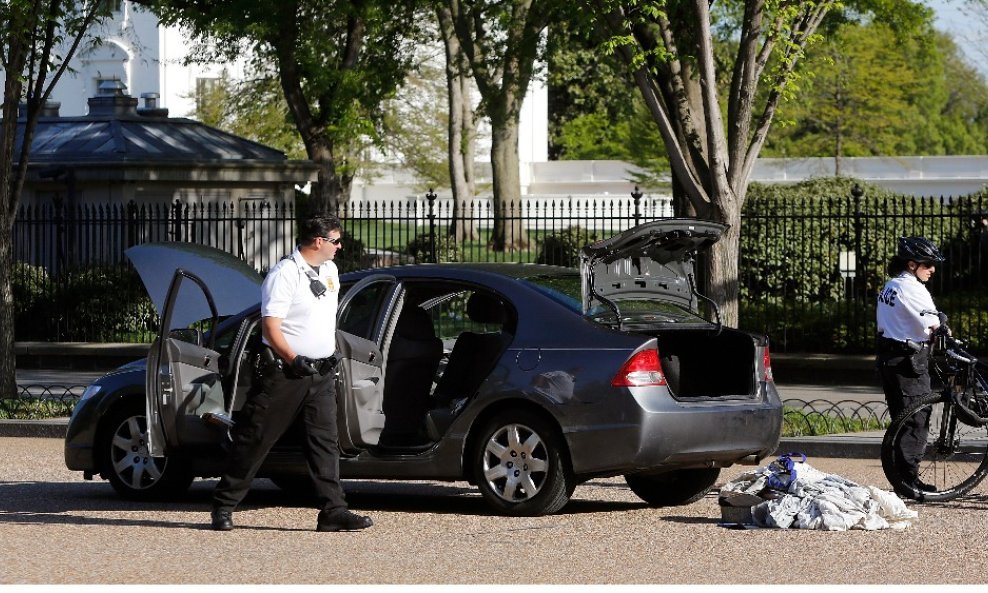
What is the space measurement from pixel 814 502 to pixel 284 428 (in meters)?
2.98

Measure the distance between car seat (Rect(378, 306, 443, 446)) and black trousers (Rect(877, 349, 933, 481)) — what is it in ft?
9.31

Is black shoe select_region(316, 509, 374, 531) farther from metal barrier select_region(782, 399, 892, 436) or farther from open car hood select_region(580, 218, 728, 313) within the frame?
metal barrier select_region(782, 399, 892, 436)

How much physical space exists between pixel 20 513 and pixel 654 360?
3931 mm

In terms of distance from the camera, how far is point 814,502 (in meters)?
9.50

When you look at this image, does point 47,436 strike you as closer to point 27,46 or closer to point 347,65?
point 27,46

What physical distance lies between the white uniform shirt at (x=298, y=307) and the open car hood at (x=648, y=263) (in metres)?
1.61

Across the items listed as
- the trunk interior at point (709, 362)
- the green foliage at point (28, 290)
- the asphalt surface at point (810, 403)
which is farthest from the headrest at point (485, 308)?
the green foliage at point (28, 290)

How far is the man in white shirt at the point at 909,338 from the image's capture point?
1045 centimetres

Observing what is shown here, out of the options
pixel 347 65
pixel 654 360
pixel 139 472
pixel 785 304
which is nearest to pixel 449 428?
pixel 654 360

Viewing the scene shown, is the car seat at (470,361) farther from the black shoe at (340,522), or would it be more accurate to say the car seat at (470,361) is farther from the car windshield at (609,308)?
the black shoe at (340,522)

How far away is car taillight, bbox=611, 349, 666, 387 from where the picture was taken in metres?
9.58

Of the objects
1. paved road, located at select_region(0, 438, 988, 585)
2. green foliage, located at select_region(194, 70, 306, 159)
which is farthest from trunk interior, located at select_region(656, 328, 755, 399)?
green foliage, located at select_region(194, 70, 306, 159)

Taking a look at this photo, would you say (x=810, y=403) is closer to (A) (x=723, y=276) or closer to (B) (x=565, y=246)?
(A) (x=723, y=276)
